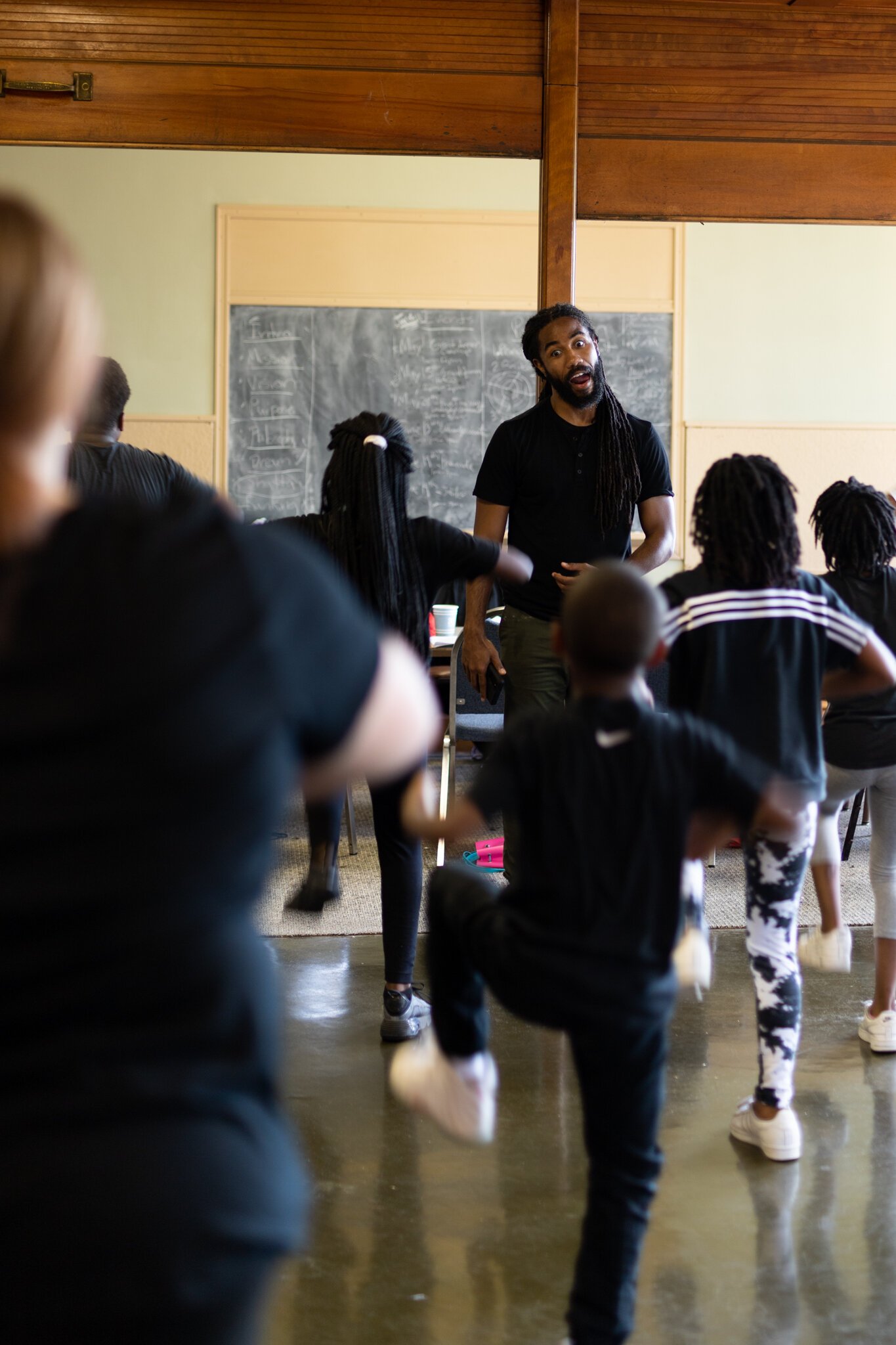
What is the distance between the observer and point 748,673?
7.21ft

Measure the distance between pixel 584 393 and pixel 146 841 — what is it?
110 inches

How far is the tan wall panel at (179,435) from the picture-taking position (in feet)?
23.5

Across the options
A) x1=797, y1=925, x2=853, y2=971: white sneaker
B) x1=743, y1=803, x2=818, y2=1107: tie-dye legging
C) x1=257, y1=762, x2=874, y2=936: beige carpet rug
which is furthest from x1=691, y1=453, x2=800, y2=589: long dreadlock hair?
x1=257, y1=762, x2=874, y2=936: beige carpet rug

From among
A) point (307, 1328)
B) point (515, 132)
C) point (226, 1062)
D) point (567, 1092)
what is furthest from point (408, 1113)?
point (515, 132)

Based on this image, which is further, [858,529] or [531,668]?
[531,668]

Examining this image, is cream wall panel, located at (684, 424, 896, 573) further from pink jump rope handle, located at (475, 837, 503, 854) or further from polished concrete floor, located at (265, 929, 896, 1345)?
polished concrete floor, located at (265, 929, 896, 1345)

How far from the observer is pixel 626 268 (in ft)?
23.9

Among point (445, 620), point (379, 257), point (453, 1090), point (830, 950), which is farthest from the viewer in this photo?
point (379, 257)

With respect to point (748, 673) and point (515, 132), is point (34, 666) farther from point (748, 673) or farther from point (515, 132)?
point (515, 132)

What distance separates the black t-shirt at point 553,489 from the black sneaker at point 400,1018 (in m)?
1.03

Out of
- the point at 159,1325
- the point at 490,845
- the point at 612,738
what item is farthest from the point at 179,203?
the point at 159,1325

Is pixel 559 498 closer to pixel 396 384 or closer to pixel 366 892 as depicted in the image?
pixel 366 892

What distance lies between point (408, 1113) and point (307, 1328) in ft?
2.51

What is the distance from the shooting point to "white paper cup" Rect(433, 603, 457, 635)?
517cm
